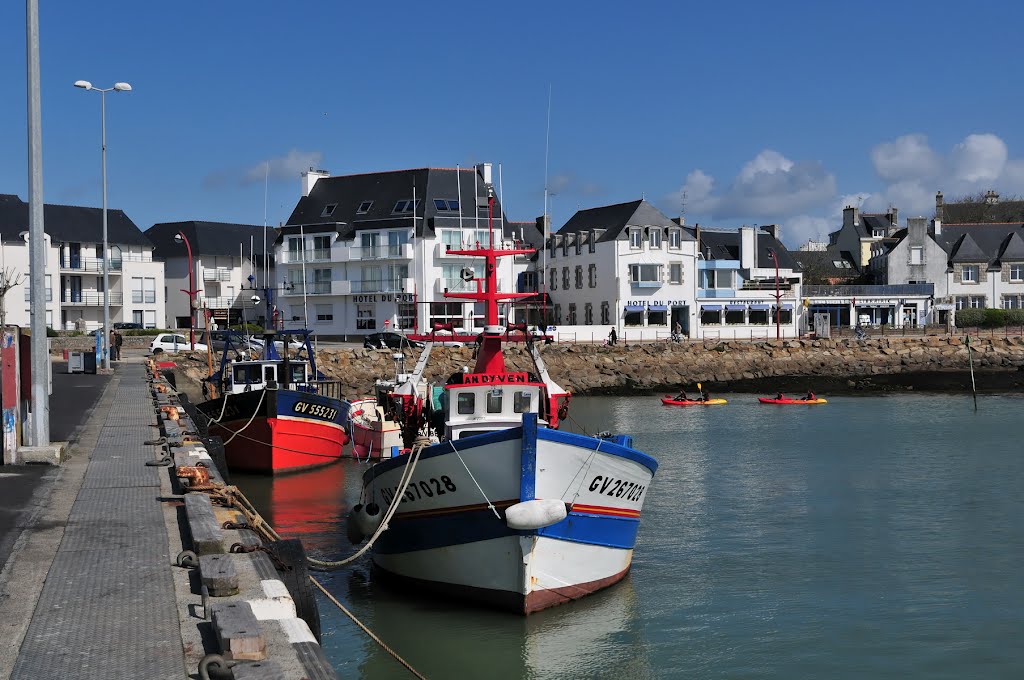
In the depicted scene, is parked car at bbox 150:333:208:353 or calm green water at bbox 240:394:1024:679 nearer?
calm green water at bbox 240:394:1024:679

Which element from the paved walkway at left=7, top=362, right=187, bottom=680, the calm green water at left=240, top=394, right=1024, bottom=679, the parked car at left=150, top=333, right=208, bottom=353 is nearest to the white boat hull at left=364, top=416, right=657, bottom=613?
the calm green water at left=240, top=394, right=1024, bottom=679

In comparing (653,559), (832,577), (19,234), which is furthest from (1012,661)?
(19,234)

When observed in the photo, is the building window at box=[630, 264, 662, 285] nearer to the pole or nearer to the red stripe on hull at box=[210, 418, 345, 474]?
the red stripe on hull at box=[210, 418, 345, 474]

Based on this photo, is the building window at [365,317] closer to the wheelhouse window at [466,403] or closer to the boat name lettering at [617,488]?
the wheelhouse window at [466,403]

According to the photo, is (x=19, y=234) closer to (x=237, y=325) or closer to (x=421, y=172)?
(x=237, y=325)

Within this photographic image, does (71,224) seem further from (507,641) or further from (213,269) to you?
(507,641)

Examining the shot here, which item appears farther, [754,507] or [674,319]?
[674,319]

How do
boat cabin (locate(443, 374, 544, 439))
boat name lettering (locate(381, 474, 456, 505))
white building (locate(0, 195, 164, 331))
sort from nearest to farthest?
boat name lettering (locate(381, 474, 456, 505)) → boat cabin (locate(443, 374, 544, 439)) → white building (locate(0, 195, 164, 331))

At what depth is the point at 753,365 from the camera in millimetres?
63094

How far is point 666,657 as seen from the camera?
14.2 meters

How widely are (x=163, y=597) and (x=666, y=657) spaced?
7.76 metres

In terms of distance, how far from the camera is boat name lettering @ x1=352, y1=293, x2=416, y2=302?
69.4m

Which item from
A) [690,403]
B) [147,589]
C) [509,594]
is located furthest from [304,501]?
[690,403]

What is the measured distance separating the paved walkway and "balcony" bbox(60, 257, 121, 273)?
Answer: 2394 inches
